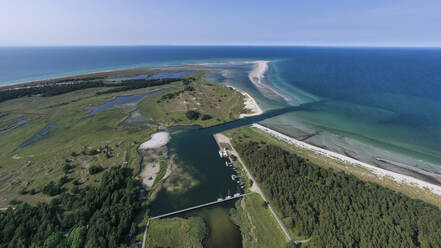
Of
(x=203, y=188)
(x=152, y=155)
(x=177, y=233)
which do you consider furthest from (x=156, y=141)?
(x=177, y=233)

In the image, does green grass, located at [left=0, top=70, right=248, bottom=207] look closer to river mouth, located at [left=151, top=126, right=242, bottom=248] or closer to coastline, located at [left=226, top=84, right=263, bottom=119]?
coastline, located at [left=226, top=84, right=263, bottom=119]

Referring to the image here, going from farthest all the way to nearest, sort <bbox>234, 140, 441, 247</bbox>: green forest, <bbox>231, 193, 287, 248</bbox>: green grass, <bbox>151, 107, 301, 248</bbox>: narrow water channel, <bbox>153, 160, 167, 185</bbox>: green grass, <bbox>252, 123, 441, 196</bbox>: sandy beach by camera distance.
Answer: <bbox>153, 160, 167, 185</bbox>: green grass
<bbox>252, 123, 441, 196</bbox>: sandy beach
<bbox>151, 107, 301, 248</bbox>: narrow water channel
<bbox>231, 193, 287, 248</bbox>: green grass
<bbox>234, 140, 441, 247</bbox>: green forest

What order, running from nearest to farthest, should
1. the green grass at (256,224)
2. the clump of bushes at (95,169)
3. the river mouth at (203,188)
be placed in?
1. the green grass at (256,224)
2. the river mouth at (203,188)
3. the clump of bushes at (95,169)

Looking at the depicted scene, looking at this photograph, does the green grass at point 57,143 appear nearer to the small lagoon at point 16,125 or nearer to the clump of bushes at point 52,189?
the clump of bushes at point 52,189

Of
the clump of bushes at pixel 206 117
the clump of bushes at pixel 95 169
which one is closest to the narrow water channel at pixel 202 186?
the clump of bushes at pixel 206 117

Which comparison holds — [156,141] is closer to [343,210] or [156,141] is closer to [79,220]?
[79,220]

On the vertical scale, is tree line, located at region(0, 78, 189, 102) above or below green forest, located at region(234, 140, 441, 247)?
above

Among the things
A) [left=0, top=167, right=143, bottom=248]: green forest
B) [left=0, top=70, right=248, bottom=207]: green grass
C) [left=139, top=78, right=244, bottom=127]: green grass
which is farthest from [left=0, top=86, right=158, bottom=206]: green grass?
[left=139, top=78, right=244, bottom=127]: green grass
